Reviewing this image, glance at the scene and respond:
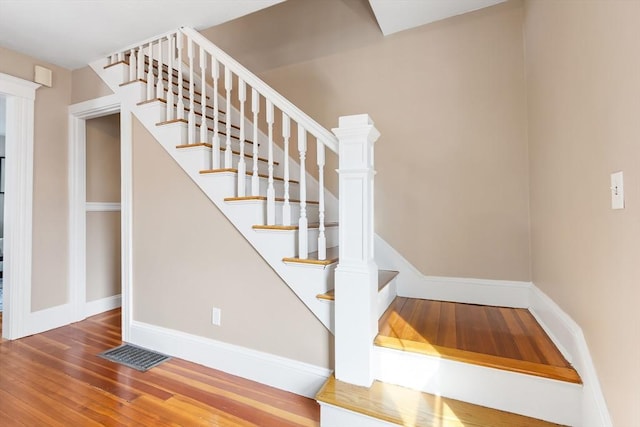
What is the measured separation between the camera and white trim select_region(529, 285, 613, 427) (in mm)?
1079

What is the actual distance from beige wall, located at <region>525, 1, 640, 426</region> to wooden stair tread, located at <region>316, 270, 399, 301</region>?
89 centimetres

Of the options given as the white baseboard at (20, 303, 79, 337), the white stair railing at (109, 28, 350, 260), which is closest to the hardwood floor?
the white baseboard at (20, 303, 79, 337)

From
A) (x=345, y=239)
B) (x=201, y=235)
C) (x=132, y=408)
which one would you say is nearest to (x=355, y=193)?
(x=345, y=239)

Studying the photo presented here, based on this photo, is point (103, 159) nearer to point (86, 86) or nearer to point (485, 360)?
point (86, 86)

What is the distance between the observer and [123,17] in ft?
7.34

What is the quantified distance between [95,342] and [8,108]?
7.04 feet

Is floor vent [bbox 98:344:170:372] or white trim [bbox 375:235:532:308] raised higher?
white trim [bbox 375:235:532:308]

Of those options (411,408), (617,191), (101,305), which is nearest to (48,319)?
(101,305)

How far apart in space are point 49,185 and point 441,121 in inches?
137

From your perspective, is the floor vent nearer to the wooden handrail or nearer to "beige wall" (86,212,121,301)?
"beige wall" (86,212,121,301)

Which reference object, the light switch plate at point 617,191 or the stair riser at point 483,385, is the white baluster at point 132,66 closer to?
the stair riser at point 483,385

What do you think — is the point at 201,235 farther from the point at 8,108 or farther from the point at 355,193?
the point at 8,108

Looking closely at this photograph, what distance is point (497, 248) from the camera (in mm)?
2129

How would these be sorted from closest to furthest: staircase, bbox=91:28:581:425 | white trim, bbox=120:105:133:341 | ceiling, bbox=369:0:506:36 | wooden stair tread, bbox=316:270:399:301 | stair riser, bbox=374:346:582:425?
stair riser, bbox=374:346:582:425
staircase, bbox=91:28:581:425
wooden stair tread, bbox=316:270:399:301
ceiling, bbox=369:0:506:36
white trim, bbox=120:105:133:341
